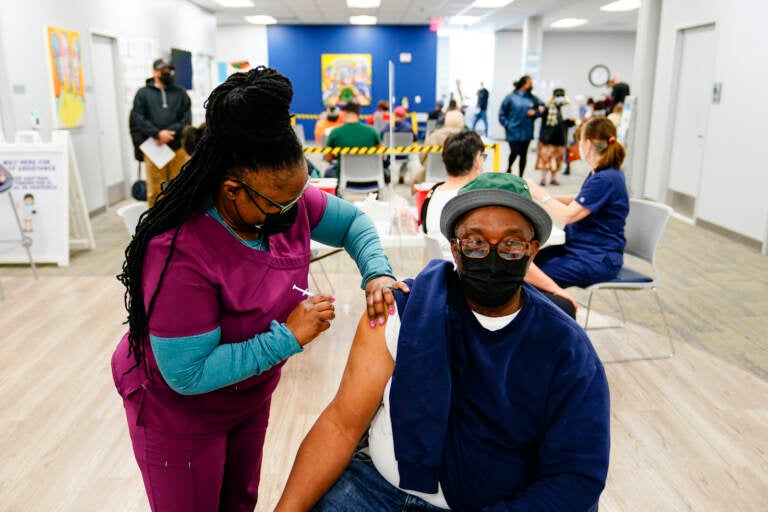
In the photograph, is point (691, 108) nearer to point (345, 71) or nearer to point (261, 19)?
point (345, 71)

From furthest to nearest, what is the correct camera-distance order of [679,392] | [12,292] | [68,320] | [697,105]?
→ [697,105]
[12,292]
[68,320]
[679,392]

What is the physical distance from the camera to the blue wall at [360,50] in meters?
16.3

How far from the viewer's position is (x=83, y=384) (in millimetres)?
3139

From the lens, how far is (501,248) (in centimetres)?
130

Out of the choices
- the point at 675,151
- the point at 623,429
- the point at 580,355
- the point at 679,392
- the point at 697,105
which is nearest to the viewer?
the point at 580,355

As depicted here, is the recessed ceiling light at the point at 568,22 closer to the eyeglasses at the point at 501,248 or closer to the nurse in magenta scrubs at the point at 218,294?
the eyeglasses at the point at 501,248

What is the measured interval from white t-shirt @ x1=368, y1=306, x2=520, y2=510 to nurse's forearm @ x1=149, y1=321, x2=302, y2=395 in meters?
0.20

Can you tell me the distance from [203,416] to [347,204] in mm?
634

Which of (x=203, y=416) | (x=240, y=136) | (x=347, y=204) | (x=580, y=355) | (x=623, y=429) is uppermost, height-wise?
(x=240, y=136)

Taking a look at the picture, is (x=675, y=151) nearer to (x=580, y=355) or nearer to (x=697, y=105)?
(x=697, y=105)

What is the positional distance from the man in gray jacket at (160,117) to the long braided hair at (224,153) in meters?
4.99

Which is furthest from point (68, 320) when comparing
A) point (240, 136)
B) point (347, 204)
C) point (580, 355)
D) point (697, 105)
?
point (697, 105)

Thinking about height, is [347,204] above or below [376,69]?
below

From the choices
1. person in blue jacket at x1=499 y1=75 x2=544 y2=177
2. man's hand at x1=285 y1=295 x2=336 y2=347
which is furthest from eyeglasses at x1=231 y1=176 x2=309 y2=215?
person in blue jacket at x1=499 y1=75 x2=544 y2=177
